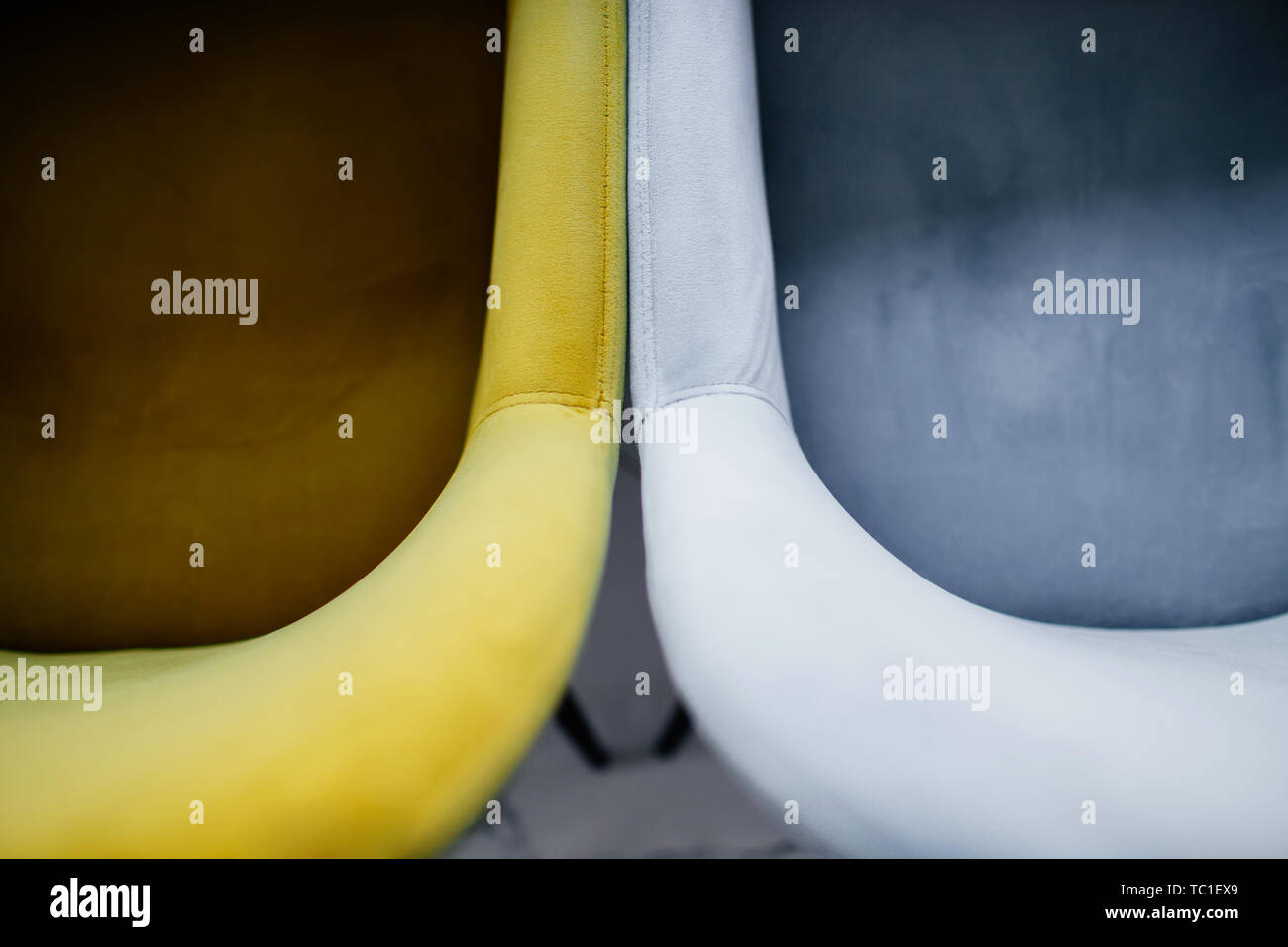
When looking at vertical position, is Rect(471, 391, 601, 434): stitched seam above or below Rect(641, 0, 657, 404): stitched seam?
below

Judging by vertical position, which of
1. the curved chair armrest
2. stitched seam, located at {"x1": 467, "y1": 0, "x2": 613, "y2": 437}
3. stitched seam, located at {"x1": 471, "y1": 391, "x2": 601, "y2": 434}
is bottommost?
the curved chair armrest

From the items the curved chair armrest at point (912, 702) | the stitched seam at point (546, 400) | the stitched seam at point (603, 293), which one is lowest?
the curved chair armrest at point (912, 702)

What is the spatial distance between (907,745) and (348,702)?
268 millimetres

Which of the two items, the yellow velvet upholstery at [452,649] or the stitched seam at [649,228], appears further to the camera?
the stitched seam at [649,228]

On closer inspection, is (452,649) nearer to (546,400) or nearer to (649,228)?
(546,400)

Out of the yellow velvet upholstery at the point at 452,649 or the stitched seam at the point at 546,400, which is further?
the stitched seam at the point at 546,400

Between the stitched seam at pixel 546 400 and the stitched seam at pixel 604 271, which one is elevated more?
the stitched seam at pixel 604 271

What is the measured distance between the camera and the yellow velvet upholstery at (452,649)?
34cm

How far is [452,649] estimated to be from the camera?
1.27 feet

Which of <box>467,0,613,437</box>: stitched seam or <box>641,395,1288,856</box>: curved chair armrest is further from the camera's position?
<box>467,0,613,437</box>: stitched seam

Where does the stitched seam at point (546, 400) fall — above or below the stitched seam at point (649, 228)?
below

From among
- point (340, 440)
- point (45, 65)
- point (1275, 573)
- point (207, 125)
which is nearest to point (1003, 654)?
point (1275, 573)

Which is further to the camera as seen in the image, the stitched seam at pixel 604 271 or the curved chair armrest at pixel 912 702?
the stitched seam at pixel 604 271

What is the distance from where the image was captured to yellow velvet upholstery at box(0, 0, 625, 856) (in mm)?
341
